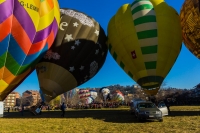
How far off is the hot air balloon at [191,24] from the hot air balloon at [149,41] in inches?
74.8

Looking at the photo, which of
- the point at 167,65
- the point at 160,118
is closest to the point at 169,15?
the point at 167,65

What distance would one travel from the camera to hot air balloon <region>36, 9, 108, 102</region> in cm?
1538

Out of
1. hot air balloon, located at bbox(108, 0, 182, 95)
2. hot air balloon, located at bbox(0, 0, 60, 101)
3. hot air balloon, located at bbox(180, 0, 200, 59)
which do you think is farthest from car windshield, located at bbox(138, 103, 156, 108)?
hot air balloon, located at bbox(0, 0, 60, 101)

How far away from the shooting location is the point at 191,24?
14656mm

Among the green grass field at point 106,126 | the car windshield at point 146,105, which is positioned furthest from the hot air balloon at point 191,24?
the car windshield at point 146,105

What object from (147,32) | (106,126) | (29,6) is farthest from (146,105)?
(29,6)

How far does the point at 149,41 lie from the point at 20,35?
10370 millimetres

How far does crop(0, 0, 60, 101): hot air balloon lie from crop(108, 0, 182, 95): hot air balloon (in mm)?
7442

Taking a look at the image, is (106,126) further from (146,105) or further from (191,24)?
(191,24)

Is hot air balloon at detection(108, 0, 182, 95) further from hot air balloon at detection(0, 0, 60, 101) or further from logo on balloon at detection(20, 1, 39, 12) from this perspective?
logo on balloon at detection(20, 1, 39, 12)

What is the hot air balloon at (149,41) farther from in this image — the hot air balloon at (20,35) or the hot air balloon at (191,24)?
the hot air balloon at (20,35)

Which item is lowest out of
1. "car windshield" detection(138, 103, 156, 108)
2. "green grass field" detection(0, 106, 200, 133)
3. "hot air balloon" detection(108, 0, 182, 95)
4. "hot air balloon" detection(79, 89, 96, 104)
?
"green grass field" detection(0, 106, 200, 133)

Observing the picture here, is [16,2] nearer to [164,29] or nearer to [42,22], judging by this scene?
[42,22]

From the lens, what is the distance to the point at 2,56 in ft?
33.8
